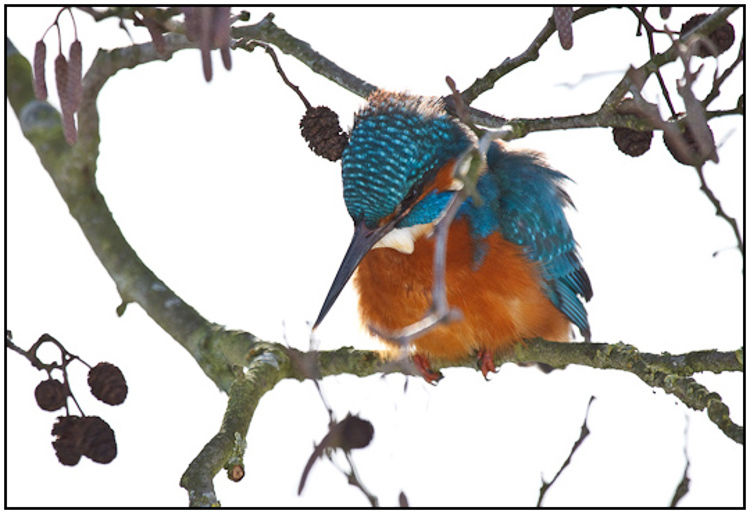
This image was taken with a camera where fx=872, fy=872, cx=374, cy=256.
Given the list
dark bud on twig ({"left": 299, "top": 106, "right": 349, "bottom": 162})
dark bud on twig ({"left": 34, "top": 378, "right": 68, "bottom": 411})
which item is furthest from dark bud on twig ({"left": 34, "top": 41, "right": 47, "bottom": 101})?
dark bud on twig ({"left": 299, "top": 106, "right": 349, "bottom": 162})

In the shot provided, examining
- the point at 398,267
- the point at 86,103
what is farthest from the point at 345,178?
the point at 86,103

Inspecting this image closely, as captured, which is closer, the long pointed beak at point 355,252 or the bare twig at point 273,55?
the bare twig at point 273,55

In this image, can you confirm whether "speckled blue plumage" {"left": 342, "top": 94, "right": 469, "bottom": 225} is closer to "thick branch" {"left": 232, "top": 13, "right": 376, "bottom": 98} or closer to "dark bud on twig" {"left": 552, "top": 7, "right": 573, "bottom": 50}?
"thick branch" {"left": 232, "top": 13, "right": 376, "bottom": 98}

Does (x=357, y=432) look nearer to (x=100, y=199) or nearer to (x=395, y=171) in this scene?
(x=395, y=171)

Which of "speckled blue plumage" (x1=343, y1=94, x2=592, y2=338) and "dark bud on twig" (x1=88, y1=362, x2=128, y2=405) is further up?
"speckled blue plumage" (x1=343, y1=94, x2=592, y2=338)

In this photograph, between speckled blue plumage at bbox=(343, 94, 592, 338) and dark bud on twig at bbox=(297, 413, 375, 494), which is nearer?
dark bud on twig at bbox=(297, 413, 375, 494)

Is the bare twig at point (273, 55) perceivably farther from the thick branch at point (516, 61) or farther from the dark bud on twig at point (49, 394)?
the dark bud on twig at point (49, 394)

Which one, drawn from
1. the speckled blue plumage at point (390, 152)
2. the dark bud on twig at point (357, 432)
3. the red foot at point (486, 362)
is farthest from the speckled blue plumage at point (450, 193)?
the dark bud on twig at point (357, 432)

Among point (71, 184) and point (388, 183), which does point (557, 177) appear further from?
point (71, 184)
